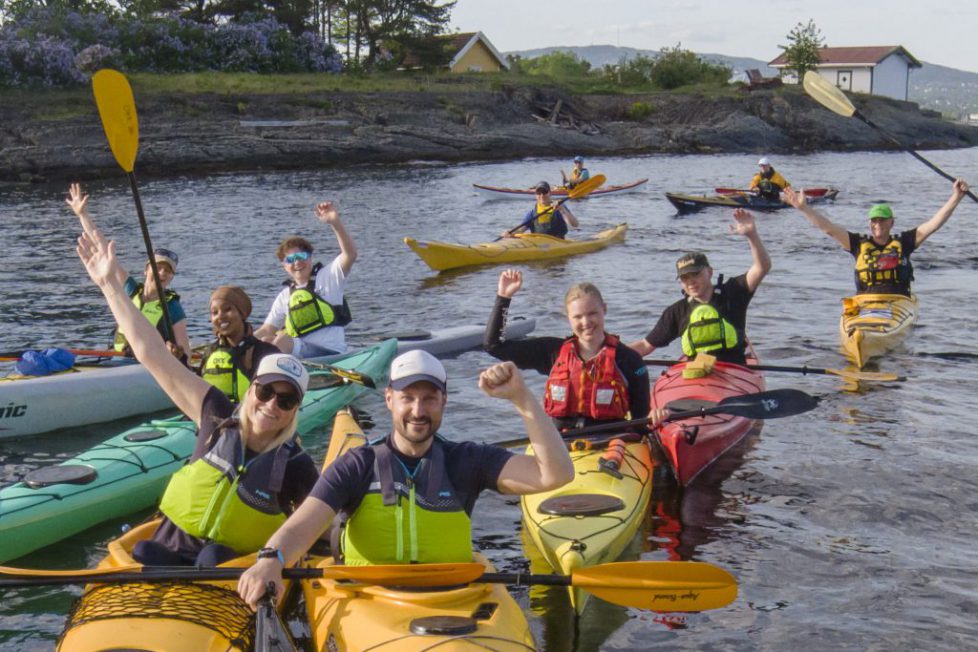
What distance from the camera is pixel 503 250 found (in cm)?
1638

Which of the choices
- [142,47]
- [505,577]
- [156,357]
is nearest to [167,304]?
[156,357]

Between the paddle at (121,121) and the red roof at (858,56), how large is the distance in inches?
2512

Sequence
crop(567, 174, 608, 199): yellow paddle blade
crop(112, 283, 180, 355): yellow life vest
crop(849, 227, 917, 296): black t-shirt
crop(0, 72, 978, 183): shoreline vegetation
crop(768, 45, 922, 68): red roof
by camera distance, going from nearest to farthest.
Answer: crop(112, 283, 180, 355): yellow life vest
crop(849, 227, 917, 296): black t-shirt
crop(567, 174, 608, 199): yellow paddle blade
crop(0, 72, 978, 183): shoreline vegetation
crop(768, 45, 922, 68): red roof

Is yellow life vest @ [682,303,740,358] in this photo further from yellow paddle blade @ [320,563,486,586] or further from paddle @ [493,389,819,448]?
yellow paddle blade @ [320,563,486,586]

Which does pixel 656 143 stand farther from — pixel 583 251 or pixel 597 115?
pixel 583 251

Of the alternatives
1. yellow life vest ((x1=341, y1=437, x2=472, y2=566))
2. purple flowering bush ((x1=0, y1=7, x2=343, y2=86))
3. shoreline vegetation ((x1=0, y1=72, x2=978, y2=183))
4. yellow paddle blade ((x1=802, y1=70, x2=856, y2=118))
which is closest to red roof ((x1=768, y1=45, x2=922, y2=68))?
shoreline vegetation ((x1=0, y1=72, x2=978, y2=183))

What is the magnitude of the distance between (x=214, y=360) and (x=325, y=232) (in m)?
14.1

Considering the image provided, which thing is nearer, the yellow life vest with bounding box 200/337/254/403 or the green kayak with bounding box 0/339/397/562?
the green kayak with bounding box 0/339/397/562

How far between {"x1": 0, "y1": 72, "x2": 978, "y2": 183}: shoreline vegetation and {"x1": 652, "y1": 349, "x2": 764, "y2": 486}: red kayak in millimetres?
25501

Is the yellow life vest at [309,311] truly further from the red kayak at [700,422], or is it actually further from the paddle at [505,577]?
the paddle at [505,577]

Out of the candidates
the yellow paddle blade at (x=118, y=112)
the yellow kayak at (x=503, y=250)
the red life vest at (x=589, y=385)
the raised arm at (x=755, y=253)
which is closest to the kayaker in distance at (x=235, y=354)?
the yellow paddle blade at (x=118, y=112)

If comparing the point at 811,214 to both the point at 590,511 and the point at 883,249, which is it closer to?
the point at 883,249

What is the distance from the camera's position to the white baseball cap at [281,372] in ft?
13.5

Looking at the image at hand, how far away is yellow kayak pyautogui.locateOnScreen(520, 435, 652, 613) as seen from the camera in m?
4.95
